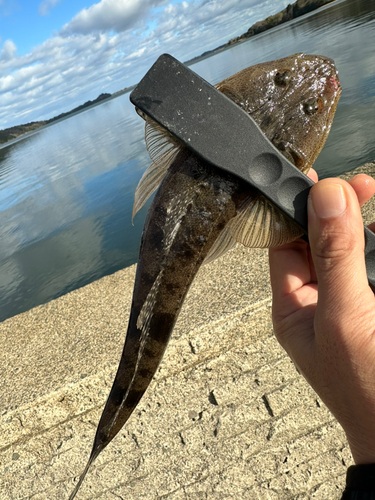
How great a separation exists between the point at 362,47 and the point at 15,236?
1594cm

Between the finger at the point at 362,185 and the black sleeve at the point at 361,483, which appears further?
the finger at the point at 362,185

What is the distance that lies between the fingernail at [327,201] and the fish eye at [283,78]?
1.85 feet

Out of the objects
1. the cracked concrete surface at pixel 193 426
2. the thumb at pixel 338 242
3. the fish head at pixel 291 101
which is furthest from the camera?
the cracked concrete surface at pixel 193 426

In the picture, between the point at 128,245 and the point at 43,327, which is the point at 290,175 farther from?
the point at 128,245

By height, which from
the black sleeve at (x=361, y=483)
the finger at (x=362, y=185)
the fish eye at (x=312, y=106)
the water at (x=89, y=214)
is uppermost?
the fish eye at (x=312, y=106)

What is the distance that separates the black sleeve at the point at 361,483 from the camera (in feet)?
4.74

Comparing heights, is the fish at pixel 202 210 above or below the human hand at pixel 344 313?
above

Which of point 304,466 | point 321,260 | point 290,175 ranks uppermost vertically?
point 290,175

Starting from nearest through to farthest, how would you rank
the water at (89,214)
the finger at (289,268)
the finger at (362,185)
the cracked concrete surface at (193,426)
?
the finger at (362,185) < the finger at (289,268) < the cracked concrete surface at (193,426) < the water at (89,214)

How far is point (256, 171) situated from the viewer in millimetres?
1547

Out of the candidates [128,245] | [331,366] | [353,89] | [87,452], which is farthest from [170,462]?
[353,89]

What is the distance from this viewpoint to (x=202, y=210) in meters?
1.59

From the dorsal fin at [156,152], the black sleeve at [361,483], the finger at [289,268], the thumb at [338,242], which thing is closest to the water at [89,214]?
the finger at [289,268]

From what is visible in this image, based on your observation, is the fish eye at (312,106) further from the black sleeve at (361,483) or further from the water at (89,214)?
the water at (89,214)
